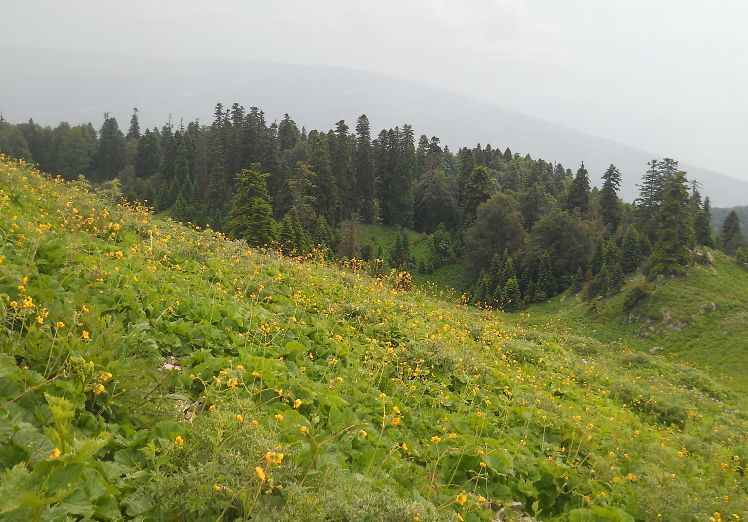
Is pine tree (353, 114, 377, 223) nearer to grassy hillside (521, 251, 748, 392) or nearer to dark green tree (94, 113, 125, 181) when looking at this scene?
grassy hillside (521, 251, 748, 392)

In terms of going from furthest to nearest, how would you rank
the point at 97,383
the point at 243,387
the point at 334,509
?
1. the point at 243,387
2. the point at 97,383
3. the point at 334,509

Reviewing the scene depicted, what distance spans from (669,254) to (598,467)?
33.0 metres

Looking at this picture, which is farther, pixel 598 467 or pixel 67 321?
pixel 598 467

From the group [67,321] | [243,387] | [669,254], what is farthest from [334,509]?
[669,254]

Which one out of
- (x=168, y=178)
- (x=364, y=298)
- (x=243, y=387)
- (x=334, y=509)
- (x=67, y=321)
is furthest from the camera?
(x=168, y=178)

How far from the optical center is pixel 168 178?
67.8 m

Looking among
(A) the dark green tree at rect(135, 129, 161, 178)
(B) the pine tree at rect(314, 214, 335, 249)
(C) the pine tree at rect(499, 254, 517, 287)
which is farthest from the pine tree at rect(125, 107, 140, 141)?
(C) the pine tree at rect(499, 254, 517, 287)

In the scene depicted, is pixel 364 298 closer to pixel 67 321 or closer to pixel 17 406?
pixel 67 321

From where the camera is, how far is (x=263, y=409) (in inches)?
155

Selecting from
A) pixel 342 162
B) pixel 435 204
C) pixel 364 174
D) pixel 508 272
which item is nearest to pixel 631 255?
pixel 508 272

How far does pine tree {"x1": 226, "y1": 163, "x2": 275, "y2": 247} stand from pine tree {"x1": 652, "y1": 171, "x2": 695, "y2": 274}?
30453 millimetres

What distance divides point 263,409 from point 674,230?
36.6 m

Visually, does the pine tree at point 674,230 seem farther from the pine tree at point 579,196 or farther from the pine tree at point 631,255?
the pine tree at point 579,196

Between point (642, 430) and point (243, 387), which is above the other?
point (243, 387)
